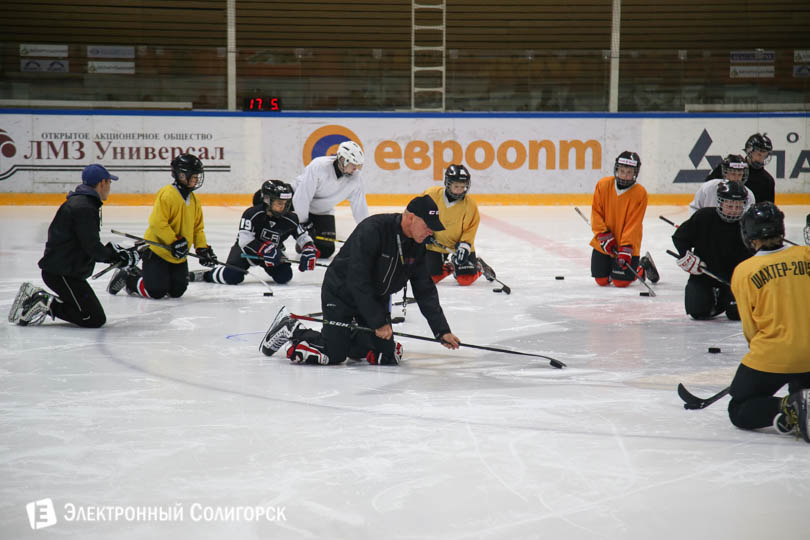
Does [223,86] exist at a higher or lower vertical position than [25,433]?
higher

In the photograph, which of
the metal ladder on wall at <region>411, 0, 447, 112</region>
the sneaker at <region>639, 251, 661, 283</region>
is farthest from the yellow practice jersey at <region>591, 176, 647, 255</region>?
the metal ladder on wall at <region>411, 0, 447, 112</region>

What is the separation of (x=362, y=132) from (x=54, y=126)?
4.34 meters

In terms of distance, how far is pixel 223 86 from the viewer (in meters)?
15.0

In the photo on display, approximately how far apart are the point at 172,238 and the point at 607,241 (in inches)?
134

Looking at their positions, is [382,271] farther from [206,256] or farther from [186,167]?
[206,256]

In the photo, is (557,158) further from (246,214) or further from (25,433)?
(25,433)

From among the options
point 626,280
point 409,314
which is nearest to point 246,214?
point 409,314

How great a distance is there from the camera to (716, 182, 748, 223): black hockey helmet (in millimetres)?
5848

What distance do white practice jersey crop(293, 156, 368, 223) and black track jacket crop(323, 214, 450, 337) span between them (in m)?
3.72

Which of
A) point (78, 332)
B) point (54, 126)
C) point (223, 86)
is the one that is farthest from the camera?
point (223, 86)

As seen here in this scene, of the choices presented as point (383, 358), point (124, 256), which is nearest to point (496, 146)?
point (124, 256)

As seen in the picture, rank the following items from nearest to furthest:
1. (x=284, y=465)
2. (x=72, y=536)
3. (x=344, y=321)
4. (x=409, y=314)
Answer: (x=72, y=536) < (x=284, y=465) < (x=344, y=321) < (x=409, y=314)

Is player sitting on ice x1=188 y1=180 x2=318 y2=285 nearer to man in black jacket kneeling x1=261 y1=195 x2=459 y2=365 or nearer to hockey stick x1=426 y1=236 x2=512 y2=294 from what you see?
hockey stick x1=426 y1=236 x2=512 y2=294

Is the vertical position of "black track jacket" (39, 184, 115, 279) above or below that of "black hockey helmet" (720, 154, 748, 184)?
below
